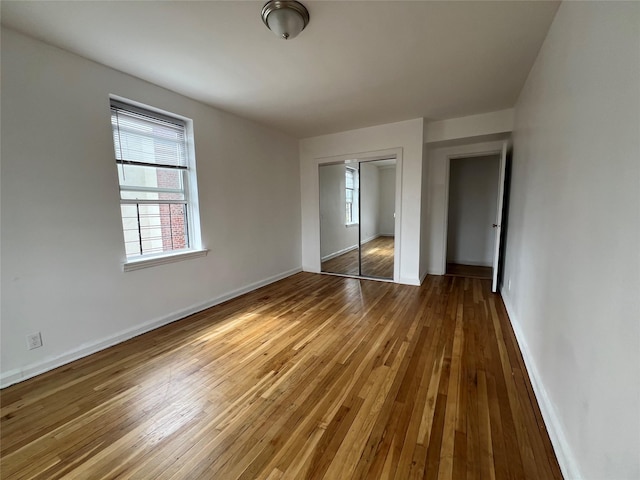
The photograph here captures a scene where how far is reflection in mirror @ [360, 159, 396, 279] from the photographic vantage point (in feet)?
18.3

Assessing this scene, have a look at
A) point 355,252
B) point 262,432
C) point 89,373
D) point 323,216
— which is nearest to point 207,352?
point 89,373

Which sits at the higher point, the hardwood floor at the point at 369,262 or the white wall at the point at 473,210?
the white wall at the point at 473,210

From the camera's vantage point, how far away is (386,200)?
714 cm

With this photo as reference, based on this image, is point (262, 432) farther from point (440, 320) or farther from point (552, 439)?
point (440, 320)

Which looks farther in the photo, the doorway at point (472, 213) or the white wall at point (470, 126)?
the doorway at point (472, 213)

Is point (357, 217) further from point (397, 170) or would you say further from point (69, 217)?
point (69, 217)

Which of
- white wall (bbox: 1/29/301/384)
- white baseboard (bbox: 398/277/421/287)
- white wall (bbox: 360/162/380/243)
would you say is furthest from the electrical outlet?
white wall (bbox: 360/162/380/243)

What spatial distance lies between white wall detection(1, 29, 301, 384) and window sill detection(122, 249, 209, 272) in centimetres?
6

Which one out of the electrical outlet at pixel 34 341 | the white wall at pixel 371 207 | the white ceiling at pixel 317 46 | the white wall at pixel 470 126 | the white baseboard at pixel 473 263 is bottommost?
the white baseboard at pixel 473 263

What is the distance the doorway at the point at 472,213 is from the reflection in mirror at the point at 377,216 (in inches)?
51.2

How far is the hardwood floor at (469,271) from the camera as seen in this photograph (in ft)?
15.1

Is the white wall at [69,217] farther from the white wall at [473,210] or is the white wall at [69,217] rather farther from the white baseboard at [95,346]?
the white wall at [473,210]

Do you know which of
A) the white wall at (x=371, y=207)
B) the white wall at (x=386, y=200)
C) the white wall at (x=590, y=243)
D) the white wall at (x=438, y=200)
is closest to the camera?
the white wall at (x=590, y=243)

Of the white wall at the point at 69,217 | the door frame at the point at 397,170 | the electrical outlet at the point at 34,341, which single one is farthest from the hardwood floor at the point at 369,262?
the electrical outlet at the point at 34,341
